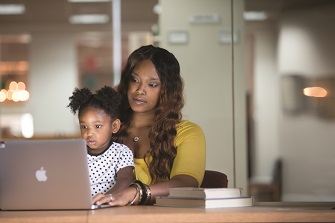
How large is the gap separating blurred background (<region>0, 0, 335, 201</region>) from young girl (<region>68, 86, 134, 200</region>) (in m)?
2.38

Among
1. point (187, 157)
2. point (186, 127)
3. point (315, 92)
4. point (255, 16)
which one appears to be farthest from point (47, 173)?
point (255, 16)

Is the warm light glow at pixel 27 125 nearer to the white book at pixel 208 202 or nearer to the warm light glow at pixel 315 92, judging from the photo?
the warm light glow at pixel 315 92

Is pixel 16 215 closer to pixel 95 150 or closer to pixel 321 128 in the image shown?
pixel 95 150

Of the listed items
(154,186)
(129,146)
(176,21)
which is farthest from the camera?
(176,21)

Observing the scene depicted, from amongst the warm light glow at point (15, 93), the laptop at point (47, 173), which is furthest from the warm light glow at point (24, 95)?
the laptop at point (47, 173)

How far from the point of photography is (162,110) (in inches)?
151

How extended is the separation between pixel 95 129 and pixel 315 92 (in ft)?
11.1

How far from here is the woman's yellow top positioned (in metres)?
3.67

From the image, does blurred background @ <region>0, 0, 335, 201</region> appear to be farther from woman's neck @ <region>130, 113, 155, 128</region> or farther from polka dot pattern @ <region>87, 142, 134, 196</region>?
polka dot pattern @ <region>87, 142, 134, 196</region>

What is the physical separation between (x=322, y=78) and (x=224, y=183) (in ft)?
9.91

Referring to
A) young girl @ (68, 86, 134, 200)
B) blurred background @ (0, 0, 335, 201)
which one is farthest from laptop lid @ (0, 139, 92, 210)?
blurred background @ (0, 0, 335, 201)

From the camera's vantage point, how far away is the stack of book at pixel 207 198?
2926mm

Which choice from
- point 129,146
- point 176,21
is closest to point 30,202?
point 129,146

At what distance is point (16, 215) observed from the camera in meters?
2.79
